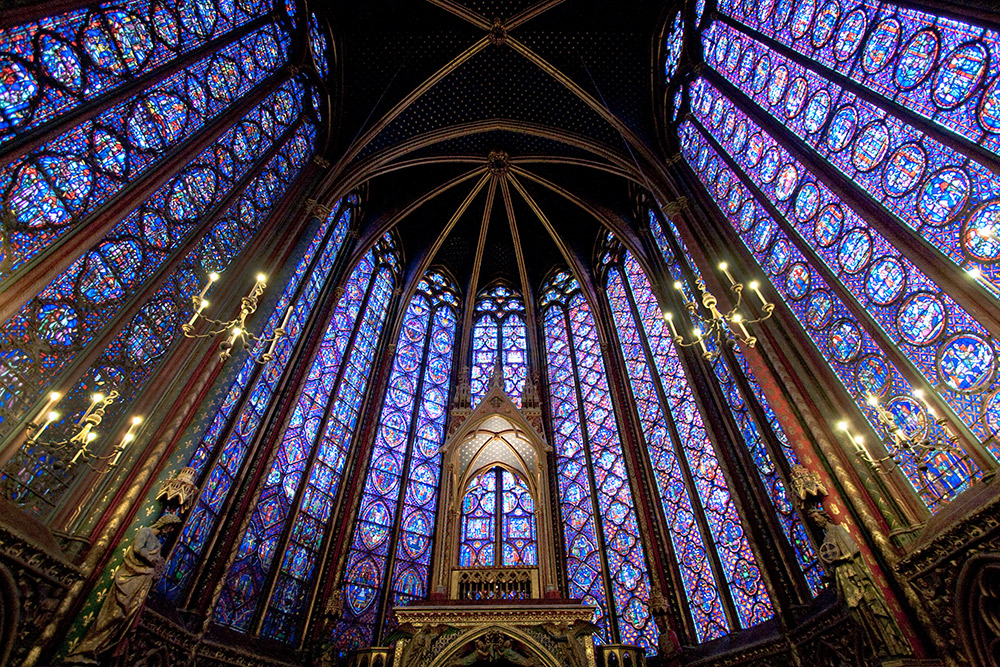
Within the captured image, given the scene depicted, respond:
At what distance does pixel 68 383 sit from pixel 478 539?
7.93 meters

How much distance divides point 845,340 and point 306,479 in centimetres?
941

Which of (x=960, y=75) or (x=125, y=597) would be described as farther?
(x=960, y=75)

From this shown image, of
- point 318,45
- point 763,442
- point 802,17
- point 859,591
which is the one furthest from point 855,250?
point 318,45

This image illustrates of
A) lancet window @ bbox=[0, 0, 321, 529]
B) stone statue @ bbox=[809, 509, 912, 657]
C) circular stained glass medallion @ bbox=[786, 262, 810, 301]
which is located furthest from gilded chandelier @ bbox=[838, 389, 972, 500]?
lancet window @ bbox=[0, 0, 321, 529]

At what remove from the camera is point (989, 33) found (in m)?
5.35

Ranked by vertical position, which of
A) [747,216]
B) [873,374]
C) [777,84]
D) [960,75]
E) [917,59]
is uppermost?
[777,84]

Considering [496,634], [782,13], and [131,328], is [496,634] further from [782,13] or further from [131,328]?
[782,13]

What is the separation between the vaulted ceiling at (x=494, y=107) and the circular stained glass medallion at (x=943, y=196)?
7.10 meters

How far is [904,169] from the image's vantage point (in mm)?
6215

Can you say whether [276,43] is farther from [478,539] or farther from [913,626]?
[913,626]

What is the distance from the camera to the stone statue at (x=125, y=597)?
5184 mm

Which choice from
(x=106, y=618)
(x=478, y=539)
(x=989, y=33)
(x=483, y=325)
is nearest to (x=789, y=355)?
(x=989, y=33)

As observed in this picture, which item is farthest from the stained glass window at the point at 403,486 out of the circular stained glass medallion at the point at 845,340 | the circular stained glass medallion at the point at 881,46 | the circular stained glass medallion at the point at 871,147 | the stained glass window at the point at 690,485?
the circular stained glass medallion at the point at 881,46

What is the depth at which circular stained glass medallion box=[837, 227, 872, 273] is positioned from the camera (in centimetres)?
665
